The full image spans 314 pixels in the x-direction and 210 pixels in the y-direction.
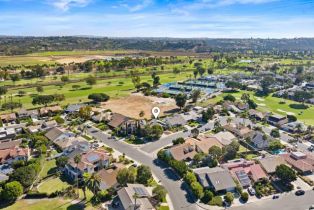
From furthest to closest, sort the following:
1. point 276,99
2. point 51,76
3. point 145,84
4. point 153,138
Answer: point 51,76
point 145,84
point 276,99
point 153,138

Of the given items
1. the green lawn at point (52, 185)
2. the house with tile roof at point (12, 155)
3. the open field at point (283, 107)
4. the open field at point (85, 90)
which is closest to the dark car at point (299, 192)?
the green lawn at point (52, 185)

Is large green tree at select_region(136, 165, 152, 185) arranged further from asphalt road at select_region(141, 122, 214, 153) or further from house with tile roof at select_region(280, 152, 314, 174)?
house with tile roof at select_region(280, 152, 314, 174)

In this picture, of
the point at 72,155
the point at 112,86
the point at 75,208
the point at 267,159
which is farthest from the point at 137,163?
the point at 112,86

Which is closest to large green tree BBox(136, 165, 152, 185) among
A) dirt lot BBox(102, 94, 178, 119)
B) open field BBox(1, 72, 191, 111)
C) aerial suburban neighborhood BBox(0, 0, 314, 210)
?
aerial suburban neighborhood BBox(0, 0, 314, 210)

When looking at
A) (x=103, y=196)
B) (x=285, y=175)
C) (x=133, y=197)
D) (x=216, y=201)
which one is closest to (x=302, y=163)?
(x=285, y=175)

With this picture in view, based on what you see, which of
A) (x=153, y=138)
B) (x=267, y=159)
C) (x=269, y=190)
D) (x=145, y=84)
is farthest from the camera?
(x=145, y=84)

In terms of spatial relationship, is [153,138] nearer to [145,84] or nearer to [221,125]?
[221,125]

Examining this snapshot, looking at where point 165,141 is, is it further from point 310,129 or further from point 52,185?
point 310,129
